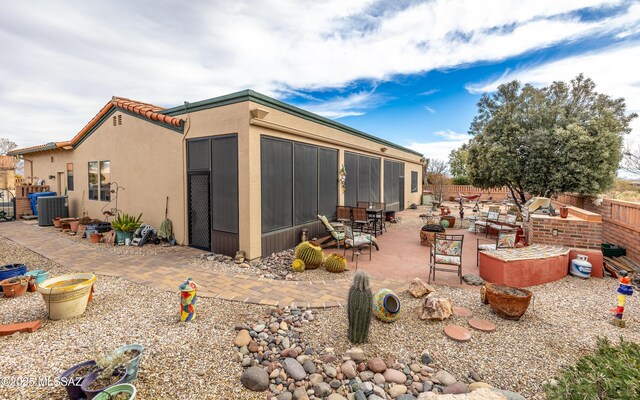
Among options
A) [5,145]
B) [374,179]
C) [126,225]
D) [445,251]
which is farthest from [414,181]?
[5,145]

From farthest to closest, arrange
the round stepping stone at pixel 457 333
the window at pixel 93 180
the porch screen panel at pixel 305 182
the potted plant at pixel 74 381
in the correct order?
the window at pixel 93 180, the porch screen panel at pixel 305 182, the round stepping stone at pixel 457 333, the potted plant at pixel 74 381

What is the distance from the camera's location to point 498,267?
4.81 m

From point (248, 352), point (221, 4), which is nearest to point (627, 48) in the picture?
point (221, 4)

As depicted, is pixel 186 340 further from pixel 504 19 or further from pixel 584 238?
pixel 504 19

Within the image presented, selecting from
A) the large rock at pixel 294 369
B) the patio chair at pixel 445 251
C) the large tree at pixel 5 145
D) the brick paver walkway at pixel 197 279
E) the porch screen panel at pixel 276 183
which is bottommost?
the large rock at pixel 294 369

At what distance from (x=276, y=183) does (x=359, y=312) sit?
454 cm

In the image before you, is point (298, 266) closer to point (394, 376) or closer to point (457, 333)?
point (457, 333)

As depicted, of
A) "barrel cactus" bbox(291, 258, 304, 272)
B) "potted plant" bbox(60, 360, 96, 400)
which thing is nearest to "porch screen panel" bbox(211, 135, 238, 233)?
"barrel cactus" bbox(291, 258, 304, 272)

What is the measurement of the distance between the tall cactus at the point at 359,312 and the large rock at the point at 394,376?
476mm

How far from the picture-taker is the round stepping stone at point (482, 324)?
341 cm

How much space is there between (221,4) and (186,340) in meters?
6.79

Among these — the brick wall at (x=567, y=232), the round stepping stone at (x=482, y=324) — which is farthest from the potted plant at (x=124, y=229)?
the brick wall at (x=567, y=232)

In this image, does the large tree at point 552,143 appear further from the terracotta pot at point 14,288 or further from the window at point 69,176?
the window at point 69,176

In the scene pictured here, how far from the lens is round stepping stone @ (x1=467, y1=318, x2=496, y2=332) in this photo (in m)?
3.41
